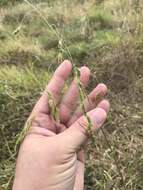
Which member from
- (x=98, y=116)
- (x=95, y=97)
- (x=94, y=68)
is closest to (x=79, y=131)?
(x=98, y=116)

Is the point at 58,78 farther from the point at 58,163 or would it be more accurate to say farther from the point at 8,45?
the point at 8,45

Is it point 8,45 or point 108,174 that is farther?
point 8,45

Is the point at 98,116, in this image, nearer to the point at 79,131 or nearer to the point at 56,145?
the point at 79,131

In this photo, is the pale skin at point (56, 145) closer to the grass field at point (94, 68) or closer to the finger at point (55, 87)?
the finger at point (55, 87)

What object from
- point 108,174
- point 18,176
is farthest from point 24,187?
point 108,174

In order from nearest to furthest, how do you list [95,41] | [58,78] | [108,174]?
1. [58,78]
2. [108,174]
3. [95,41]
